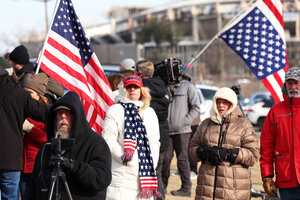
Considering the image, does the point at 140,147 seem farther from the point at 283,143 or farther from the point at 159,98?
the point at 159,98

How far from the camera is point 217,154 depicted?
625 cm

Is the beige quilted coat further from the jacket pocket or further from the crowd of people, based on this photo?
the jacket pocket

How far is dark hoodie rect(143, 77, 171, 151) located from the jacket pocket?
2365 mm

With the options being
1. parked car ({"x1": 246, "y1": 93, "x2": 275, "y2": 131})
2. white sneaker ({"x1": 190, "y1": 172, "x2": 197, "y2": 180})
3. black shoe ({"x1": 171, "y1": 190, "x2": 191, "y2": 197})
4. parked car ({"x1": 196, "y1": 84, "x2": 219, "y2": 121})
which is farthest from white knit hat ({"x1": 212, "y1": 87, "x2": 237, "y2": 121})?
parked car ({"x1": 246, "y1": 93, "x2": 275, "y2": 131})

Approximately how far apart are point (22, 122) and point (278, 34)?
16.2 feet

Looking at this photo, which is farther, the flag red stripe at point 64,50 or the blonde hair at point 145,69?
the blonde hair at point 145,69

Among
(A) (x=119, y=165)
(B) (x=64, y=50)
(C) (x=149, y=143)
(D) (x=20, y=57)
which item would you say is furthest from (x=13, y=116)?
(D) (x=20, y=57)

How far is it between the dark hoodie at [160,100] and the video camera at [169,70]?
61 cm

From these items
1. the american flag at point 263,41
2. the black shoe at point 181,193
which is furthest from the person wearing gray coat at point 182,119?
the american flag at point 263,41

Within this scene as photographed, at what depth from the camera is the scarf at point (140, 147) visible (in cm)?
612

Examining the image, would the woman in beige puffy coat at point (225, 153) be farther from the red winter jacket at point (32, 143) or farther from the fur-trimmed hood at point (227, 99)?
the red winter jacket at point (32, 143)

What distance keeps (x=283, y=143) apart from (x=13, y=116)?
235cm

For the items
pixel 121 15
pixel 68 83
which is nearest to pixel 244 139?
pixel 68 83

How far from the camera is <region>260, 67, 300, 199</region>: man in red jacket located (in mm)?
5715
